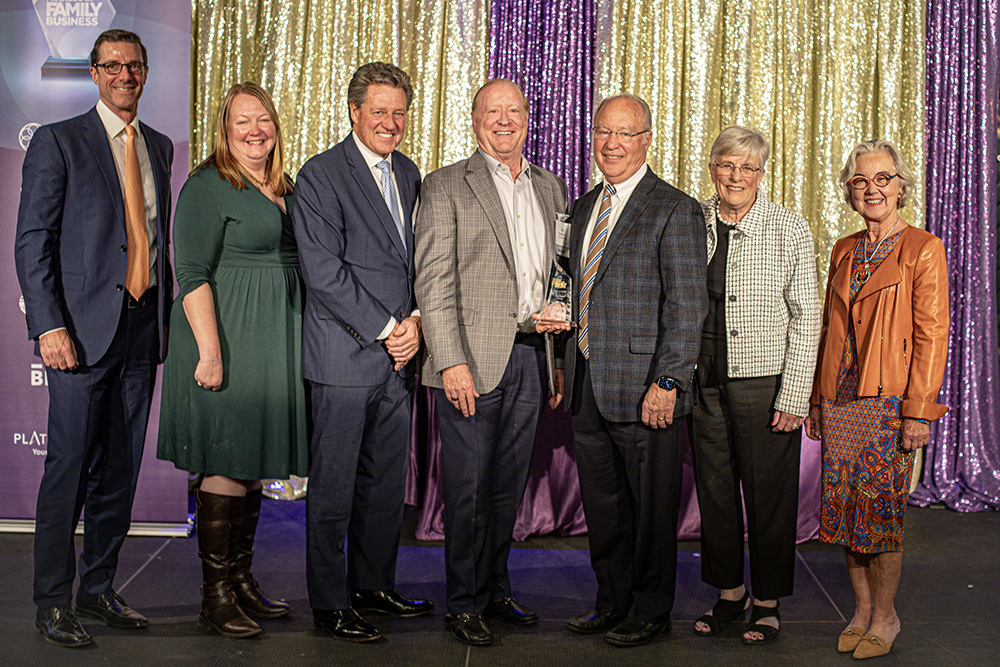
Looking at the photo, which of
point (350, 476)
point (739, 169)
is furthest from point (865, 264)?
point (350, 476)

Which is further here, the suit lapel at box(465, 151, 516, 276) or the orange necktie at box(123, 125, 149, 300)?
the orange necktie at box(123, 125, 149, 300)

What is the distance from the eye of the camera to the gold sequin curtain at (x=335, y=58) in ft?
14.9

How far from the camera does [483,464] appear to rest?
2.81 m

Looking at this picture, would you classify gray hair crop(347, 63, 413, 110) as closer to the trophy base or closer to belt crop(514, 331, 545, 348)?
belt crop(514, 331, 545, 348)

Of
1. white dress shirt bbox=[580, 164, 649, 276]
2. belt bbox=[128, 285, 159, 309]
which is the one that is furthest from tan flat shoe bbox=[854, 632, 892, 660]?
belt bbox=[128, 285, 159, 309]

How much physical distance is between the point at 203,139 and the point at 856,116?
349cm

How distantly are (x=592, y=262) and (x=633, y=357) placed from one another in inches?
13.1

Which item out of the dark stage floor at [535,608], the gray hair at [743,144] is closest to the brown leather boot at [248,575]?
the dark stage floor at [535,608]

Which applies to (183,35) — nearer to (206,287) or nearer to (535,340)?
(206,287)

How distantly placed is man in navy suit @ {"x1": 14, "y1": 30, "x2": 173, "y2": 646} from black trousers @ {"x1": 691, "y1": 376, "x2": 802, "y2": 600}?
190 cm

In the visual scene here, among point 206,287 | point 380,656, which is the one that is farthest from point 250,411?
point 380,656

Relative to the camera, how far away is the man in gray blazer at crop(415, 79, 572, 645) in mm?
2725

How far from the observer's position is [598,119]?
277 cm

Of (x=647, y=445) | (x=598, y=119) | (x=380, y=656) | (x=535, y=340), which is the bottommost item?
(x=380, y=656)
